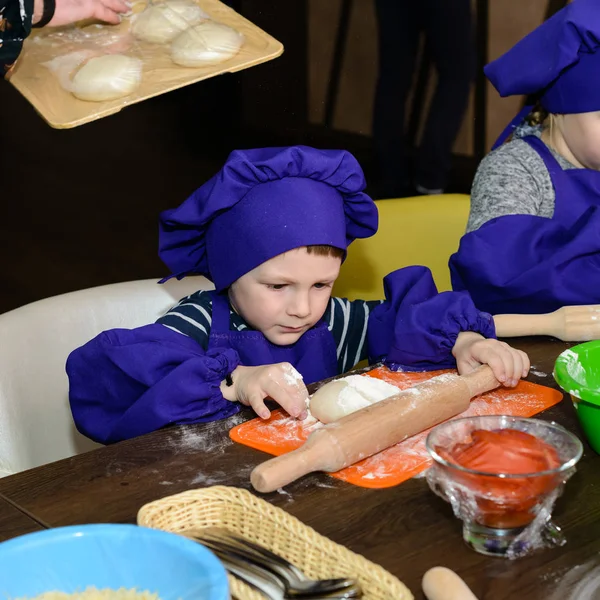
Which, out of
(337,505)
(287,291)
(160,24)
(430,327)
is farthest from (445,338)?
(160,24)

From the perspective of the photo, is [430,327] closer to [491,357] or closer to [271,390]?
[491,357]

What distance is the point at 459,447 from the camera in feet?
3.02

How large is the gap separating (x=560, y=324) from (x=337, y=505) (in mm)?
674

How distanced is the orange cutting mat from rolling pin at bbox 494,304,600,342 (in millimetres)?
167

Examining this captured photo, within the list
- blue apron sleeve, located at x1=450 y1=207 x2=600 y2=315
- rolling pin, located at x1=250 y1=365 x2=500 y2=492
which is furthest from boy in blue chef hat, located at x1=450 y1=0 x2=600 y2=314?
rolling pin, located at x1=250 y1=365 x2=500 y2=492

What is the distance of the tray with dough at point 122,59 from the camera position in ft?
5.50

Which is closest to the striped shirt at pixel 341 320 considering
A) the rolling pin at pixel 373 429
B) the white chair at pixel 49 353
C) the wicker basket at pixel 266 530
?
the white chair at pixel 49 353

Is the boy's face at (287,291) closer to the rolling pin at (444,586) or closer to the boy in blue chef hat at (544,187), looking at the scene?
the boy in blue chef hat at (544,187)

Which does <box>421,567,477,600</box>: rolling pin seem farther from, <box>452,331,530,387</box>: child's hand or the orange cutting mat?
<box>452,331,530,387</box>: child's hand

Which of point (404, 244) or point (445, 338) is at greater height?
point (445, 338)

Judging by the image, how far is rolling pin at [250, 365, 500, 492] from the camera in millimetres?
966

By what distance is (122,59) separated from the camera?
5.94 feet

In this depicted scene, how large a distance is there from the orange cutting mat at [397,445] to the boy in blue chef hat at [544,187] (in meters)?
0.30

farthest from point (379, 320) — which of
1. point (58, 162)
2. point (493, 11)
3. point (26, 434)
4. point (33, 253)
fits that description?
point (58, 162)
